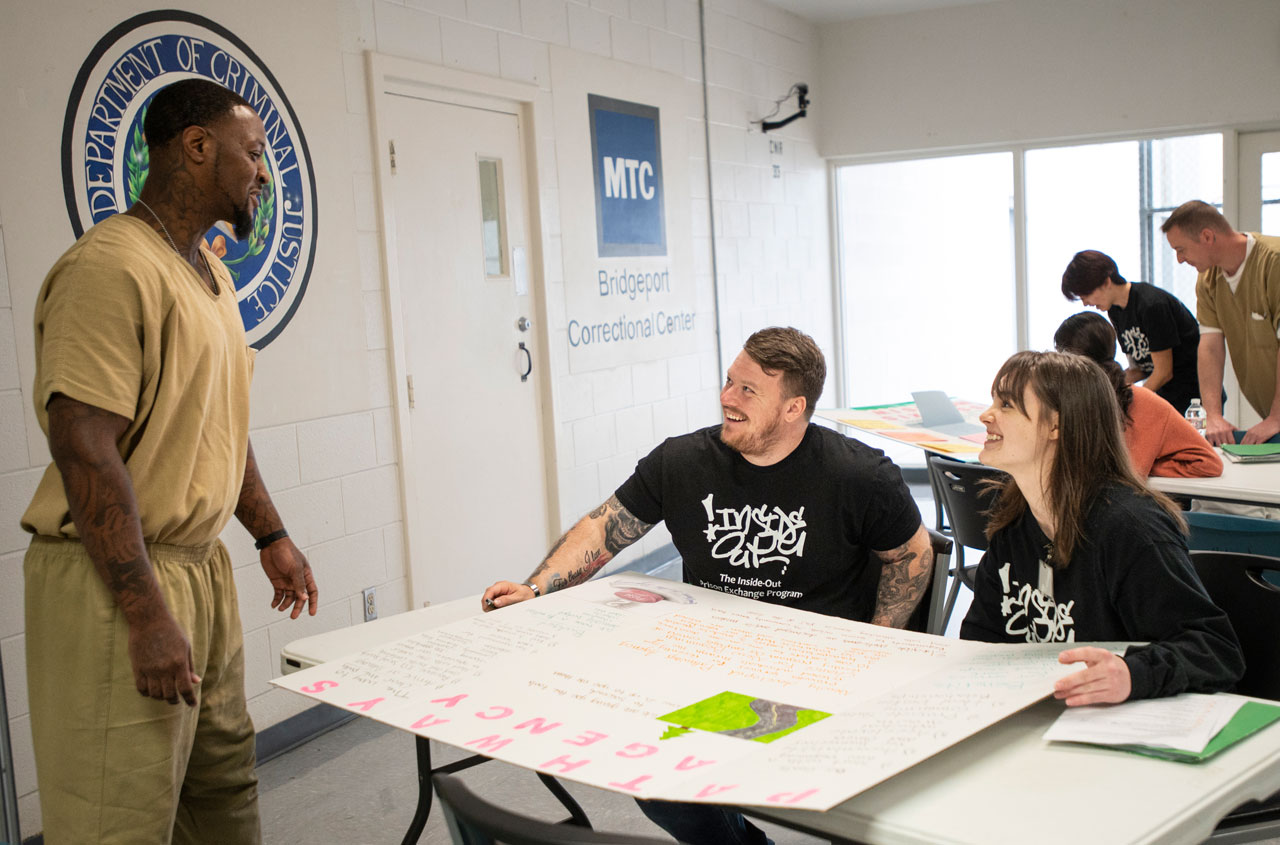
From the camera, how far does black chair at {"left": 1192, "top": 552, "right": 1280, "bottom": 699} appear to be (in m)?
1.63

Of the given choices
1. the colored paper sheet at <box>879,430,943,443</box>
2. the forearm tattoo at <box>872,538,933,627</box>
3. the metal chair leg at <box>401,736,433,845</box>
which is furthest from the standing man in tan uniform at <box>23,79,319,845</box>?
the colored paper sheet at <box>879,430,943,443</box>

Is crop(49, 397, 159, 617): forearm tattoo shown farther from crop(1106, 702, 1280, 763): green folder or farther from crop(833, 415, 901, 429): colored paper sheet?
crop(833, 415, 901, 429): colored paper sheet

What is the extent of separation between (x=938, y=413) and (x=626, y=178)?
174cm

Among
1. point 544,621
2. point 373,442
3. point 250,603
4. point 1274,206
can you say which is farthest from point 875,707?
point 1274,206

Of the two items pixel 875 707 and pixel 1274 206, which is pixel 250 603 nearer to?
pixel 875 707

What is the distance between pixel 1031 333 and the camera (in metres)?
6.66

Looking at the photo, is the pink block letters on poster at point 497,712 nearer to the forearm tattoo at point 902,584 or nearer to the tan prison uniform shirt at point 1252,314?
the forearm tattoo at point 902,584

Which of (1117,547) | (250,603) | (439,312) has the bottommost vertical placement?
(250,603)

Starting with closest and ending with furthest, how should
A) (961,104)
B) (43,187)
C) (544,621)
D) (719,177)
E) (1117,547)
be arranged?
(1117,547)
(544,621)
(43,187)
(719,177)
(961,104)

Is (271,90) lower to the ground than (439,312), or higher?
higher

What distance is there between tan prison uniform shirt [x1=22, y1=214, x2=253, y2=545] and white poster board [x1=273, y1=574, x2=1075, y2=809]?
357mm

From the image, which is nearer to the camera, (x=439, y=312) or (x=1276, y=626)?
(x=1276, y=626)

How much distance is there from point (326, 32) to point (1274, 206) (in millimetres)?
5083

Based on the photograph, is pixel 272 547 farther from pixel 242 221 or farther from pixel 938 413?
pixel 938 413
